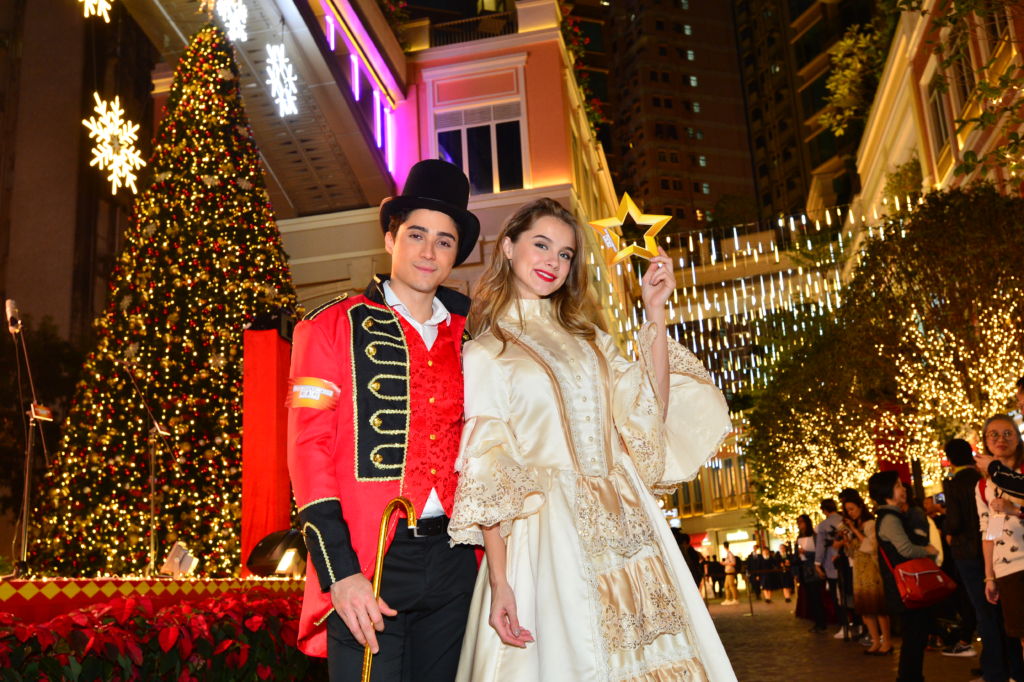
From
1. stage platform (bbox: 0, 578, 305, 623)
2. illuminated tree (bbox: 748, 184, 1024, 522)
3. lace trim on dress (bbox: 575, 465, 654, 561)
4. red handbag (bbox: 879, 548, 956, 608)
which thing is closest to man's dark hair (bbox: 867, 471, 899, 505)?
red handbag (bbox: 879, 548, 956, 608)

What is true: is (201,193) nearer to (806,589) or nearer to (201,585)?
(201,585)

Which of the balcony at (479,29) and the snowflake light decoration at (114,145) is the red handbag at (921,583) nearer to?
the snowflake light decoration at (114,145)

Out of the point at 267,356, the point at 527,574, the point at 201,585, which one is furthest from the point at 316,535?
the point at 267,356

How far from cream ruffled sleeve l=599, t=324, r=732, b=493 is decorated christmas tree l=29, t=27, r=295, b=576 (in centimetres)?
560

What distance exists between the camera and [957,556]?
7184 mm

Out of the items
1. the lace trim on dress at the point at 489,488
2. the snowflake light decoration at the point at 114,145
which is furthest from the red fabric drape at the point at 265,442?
the lace trim on dress at the point at 489,488

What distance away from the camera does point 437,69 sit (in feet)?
61.4

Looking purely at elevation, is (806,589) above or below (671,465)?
below

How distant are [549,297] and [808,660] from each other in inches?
314

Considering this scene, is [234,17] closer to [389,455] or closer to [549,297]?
[549,297]

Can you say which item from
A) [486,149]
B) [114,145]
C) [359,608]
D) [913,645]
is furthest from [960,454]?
[486,149]

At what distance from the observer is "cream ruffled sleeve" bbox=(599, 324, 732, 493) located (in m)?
2.88

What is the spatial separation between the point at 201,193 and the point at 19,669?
6.25 metres

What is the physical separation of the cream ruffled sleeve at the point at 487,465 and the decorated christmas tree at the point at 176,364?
5.67 metres
